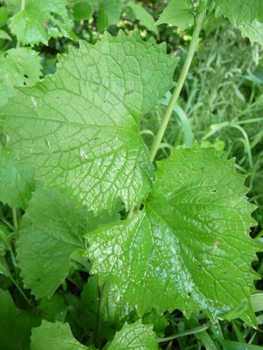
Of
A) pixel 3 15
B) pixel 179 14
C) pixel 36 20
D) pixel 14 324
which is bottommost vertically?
pixel 14 324

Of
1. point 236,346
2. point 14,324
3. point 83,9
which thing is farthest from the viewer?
point 83,9

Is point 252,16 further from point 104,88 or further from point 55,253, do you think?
point 55,253

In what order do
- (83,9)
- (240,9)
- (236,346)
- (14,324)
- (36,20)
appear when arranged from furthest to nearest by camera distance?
(83,9) → (36,20) → (14,324) → (236,346) → (240,9)

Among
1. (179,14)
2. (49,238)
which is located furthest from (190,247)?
(179,14)

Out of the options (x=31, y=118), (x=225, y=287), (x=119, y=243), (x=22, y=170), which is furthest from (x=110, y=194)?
(x=22, y=170)

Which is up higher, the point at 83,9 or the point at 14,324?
the point at 83,9

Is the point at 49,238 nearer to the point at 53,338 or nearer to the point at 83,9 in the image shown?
the point at 53,338

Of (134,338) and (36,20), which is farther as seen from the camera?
(36,20)
